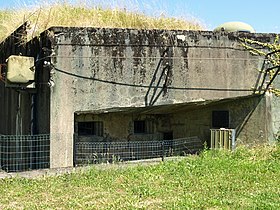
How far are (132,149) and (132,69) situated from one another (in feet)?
8.49

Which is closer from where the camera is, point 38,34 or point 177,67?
point 38,34

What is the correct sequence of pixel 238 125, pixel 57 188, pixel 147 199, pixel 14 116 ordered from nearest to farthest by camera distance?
pixel 147 199 < pixel 57 188 < pixel 14 116 < pixel 238 125

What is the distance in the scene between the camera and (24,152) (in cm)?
913

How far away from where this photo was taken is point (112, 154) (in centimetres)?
1044

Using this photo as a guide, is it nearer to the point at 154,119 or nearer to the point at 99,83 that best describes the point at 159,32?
the point at 99,83

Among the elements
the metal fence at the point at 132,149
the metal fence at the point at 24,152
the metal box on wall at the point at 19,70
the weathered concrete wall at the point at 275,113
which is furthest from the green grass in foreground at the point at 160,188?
the metal box on wall at the point at 19,70

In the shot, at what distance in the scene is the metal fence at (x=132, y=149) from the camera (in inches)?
394

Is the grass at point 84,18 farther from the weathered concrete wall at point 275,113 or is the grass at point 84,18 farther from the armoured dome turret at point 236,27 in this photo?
the weathered concrete wall at point 275,113

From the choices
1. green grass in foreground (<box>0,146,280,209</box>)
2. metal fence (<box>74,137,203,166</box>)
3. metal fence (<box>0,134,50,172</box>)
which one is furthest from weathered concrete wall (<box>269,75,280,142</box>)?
metal fence (<box>0,134,50,172</box>)

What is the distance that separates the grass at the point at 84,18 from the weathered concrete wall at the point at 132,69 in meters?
0.78

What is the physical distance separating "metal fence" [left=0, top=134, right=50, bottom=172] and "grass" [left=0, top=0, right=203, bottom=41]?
2.25 meters

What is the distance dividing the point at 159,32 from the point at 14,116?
394cm

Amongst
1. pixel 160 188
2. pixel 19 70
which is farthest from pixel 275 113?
pixel 19 70

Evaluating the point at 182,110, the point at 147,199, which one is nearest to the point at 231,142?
the point at 182,110
